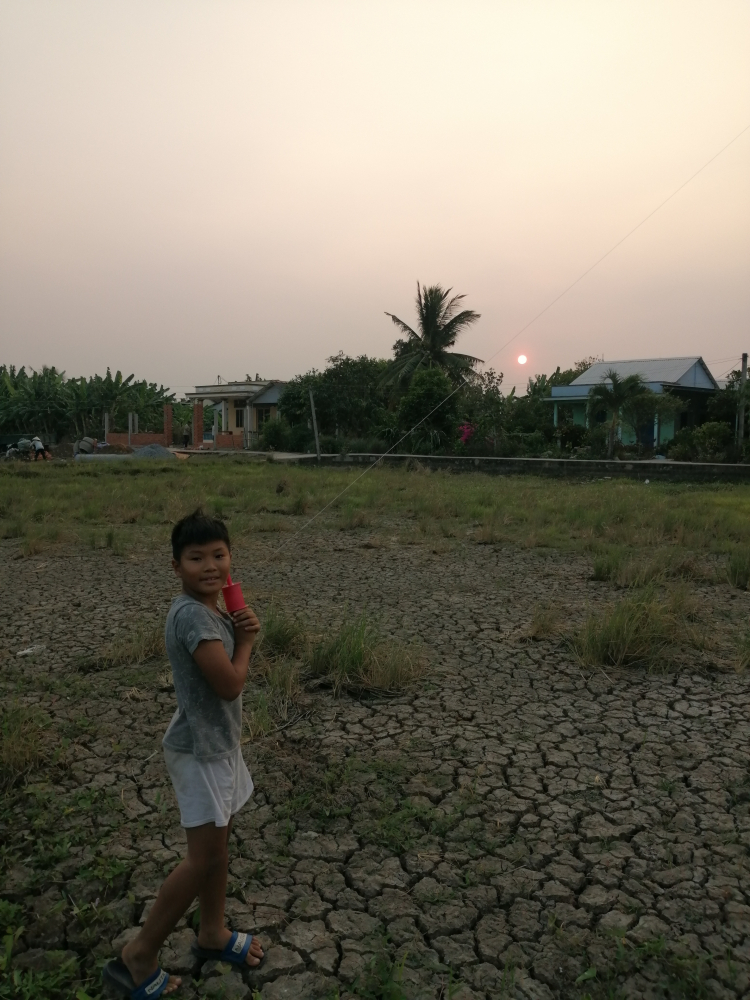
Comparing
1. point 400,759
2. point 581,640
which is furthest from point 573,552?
point 400,759

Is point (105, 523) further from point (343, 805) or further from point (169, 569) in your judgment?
point (343, 805)

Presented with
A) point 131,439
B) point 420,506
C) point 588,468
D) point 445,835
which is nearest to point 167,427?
point 131,439

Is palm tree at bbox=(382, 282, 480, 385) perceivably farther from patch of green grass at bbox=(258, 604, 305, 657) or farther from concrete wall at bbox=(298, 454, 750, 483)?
patch of green grass at bbox=(258, 604, 305, 657)

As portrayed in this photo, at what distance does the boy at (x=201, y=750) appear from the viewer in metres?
2.08

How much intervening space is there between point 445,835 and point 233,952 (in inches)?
36.6

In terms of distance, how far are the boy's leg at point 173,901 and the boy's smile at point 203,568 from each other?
626 millimetres

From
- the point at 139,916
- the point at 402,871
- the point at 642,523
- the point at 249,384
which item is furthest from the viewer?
the point at 249,384

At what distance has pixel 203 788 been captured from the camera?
6.87 feet

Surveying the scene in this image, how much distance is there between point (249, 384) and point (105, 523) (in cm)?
3566

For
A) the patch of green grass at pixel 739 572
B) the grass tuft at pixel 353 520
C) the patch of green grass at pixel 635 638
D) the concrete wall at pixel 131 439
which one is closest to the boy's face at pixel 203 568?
the patch of green grass at pixel 635 638

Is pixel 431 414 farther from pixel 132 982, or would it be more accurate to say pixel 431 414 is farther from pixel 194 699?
pixel 132 982

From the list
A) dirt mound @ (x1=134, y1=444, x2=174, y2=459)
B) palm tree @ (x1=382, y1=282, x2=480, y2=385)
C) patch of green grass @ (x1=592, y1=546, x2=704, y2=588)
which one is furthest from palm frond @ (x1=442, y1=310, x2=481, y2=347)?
patch of green grass @ (x1=592, y1=546, x2=704, y2=588)

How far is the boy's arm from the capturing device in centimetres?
206

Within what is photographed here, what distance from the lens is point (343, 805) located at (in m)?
3.09
